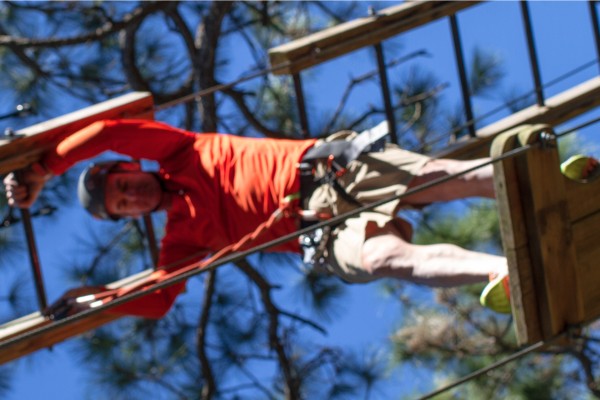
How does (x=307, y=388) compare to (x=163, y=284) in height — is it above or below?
below

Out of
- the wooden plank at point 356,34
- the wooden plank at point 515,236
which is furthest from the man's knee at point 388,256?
the wooden plank at point 356,34

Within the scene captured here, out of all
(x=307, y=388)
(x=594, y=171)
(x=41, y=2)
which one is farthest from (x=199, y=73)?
(x=594, y=171)

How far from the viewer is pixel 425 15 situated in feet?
10.6

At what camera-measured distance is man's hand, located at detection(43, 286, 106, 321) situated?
2.84m

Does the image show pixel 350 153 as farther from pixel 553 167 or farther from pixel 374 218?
pixel 553 167

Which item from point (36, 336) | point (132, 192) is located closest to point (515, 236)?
point (132, 192)

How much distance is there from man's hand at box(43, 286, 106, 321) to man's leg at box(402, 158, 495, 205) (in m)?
0.75

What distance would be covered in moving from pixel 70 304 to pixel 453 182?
90 cm

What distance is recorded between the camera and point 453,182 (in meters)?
2.67

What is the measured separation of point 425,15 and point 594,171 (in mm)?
1064

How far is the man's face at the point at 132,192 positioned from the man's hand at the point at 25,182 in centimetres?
15

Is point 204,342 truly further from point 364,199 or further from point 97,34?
point 364,199

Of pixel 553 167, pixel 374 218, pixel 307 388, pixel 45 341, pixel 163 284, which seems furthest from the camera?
pixel 307 388

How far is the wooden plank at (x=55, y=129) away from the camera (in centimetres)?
281
